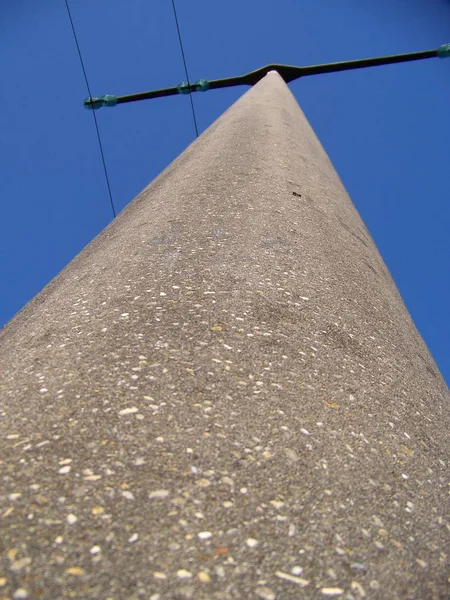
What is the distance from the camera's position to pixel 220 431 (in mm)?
1347

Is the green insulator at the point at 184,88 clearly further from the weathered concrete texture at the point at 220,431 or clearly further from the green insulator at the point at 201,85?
the weathered concrete texture at the point at 220,431

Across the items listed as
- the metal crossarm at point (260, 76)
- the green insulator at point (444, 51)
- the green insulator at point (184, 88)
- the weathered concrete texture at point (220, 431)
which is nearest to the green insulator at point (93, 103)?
the metal crossarm at point (260, 76)

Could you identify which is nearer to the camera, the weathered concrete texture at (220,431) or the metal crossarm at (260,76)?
the weathered concrete texture at (220,431)

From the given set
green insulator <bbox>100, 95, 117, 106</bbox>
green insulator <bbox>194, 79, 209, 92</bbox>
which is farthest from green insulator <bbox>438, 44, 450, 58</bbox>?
green insulator <bbox>100, 95, 117, 106</bbox>

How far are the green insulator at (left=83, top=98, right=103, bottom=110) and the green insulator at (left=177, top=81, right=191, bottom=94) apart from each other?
147cm

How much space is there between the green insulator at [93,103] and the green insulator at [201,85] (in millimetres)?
1776

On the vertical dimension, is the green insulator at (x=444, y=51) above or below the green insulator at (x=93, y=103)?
below

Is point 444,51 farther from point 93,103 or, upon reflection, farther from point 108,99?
point 93,103

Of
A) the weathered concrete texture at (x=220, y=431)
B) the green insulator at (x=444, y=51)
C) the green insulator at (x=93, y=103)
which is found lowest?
the weathered concrete texture at (x=220, y=431)

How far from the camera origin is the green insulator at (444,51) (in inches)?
360

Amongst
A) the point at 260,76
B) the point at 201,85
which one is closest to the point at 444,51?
the point at 260,76

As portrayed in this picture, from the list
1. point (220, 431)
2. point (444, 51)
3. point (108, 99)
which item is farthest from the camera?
point (108, 99)

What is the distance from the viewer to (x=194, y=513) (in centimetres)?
113

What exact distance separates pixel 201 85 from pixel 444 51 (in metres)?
4.26
